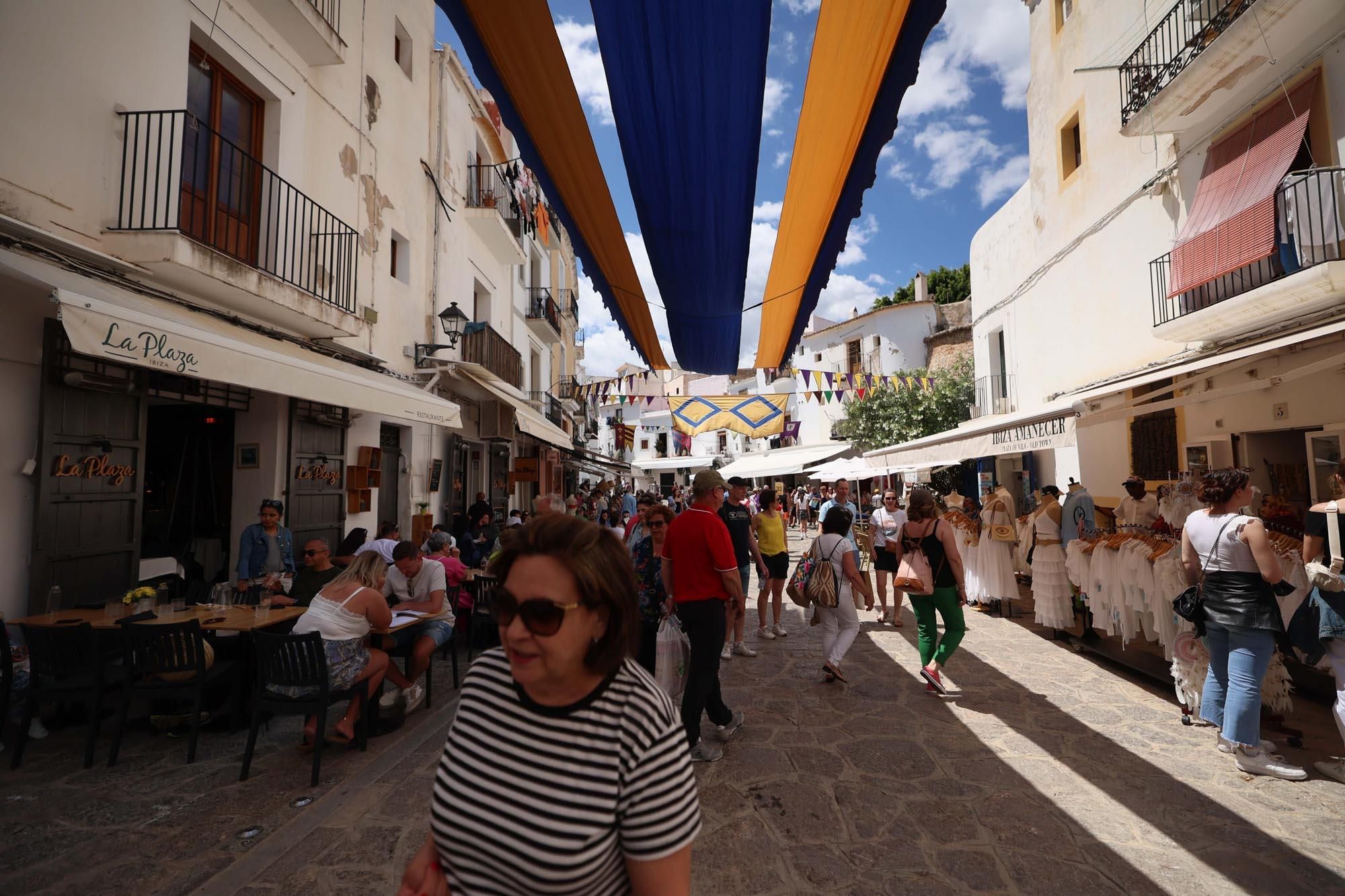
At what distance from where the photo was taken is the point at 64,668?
4.16m

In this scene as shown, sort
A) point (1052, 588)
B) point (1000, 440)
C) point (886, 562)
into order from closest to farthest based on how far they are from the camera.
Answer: point (1052, 588)
point (1000, 440)
point (886, 562)

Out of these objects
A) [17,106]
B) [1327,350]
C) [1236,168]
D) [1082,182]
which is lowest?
[1327,350]

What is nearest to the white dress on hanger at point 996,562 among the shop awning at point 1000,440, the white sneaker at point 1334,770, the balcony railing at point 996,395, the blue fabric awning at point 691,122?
the shop awning at point 1000,440

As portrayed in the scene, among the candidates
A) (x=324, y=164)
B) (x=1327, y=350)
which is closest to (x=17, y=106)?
(x=324, y=164)

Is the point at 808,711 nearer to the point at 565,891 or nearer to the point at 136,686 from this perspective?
the point at 565,891

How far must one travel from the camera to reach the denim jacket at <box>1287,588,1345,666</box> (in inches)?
146

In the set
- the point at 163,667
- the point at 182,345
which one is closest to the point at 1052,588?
the point at 163,667

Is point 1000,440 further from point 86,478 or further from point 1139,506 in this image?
point 86,478

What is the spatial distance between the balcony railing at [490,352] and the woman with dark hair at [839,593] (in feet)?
25.0

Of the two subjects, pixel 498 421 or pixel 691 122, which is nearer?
pixel 691 122

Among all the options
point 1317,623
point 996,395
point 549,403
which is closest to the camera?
point 1317,623

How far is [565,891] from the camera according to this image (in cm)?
120

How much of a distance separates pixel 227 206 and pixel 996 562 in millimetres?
10048

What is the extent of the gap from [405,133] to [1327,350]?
1238cm
